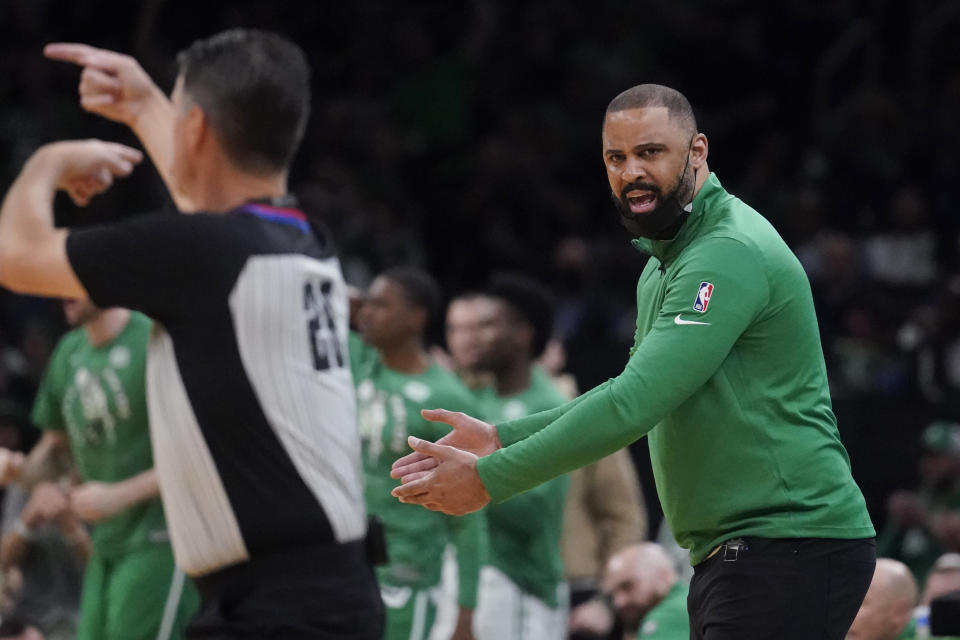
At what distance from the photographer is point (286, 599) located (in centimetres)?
345

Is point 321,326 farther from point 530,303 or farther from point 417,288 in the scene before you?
point 530,303

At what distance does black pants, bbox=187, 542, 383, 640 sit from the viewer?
135 inches

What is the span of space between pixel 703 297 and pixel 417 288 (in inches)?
155

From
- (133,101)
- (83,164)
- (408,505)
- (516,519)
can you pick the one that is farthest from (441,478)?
(516,519)

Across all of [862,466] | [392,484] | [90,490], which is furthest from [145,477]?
[862,466]

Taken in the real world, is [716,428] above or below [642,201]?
below

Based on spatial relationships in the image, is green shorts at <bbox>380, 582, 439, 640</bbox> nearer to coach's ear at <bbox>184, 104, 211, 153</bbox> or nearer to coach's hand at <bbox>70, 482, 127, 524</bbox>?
coach's hand at <bbox>70, 482, 127, 524</bbox>

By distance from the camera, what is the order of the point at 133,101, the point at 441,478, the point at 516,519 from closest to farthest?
the point at 441,478 < the point at 133,101 < the point at 516,519

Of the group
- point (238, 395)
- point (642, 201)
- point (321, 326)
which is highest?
point (642, 201)

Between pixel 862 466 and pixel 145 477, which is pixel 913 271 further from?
pixel 145 477

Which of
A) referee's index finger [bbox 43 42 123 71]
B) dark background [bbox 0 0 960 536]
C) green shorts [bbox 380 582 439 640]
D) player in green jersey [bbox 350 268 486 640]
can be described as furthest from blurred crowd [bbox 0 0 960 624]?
referee's index finger [bbox 43 42 123 71]

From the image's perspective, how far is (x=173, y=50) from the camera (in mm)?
13797

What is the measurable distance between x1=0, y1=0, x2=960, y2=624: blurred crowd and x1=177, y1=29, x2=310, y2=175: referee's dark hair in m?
7.10

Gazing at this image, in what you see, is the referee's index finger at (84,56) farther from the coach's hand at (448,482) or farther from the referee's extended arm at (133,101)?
the coach's hand at (448,482)
